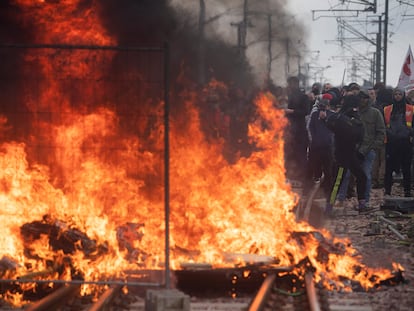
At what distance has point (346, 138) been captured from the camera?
15.6 meters

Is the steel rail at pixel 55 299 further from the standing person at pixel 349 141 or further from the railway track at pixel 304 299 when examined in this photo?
the standing person at pixel 349 141

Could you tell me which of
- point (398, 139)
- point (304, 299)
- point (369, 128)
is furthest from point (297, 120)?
point (304, 299)

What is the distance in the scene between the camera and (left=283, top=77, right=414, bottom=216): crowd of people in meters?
15.7

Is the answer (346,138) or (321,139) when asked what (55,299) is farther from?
(321,139)

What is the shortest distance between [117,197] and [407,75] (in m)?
18.1

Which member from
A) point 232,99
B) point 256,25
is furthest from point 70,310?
point 256,25

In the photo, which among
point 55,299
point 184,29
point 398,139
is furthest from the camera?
point 398,139

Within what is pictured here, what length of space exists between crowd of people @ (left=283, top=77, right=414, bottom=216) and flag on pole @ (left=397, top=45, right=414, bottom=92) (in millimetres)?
7099

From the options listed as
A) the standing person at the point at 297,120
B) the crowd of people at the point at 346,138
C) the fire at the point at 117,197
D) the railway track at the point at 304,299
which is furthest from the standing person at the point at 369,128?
the railway track at the point at 304,299

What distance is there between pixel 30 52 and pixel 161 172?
265 cm

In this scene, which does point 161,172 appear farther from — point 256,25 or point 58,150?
point 256,25

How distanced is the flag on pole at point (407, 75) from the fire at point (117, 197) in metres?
14.1

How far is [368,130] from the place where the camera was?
52.5 ft

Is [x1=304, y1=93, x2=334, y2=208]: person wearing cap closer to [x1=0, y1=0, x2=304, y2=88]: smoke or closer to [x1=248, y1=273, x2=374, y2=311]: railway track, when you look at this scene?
[x1=0, y1=0, x2=304, y2=88]: smoke
